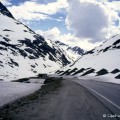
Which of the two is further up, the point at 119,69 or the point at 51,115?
the point at 119,69

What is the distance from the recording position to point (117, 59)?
382ft

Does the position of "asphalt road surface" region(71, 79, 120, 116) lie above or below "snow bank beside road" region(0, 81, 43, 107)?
above

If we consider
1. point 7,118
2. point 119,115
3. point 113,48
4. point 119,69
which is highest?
point 113,48

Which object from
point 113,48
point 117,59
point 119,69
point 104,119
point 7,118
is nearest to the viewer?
point 104,119

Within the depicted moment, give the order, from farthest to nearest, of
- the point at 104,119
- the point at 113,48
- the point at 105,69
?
1. the point at 113,48
2. the point at 105,69
3. the point at 104,119

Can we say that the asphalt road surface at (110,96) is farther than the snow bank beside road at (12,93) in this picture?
No

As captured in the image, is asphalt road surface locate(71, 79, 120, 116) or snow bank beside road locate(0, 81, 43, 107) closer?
asphalt road surface locate(71, 79, 120, 116)

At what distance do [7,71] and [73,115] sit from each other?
181m

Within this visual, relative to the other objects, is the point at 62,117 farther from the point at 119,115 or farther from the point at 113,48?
the point at 113,48

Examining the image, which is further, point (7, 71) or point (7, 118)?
point (7, 71)

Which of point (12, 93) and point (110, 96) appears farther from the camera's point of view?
point (12, 93)

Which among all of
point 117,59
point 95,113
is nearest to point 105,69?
point 117,59

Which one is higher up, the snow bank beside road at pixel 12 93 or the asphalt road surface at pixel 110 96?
the asphalt road surface at pixel 110 96

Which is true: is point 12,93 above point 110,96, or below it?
below
